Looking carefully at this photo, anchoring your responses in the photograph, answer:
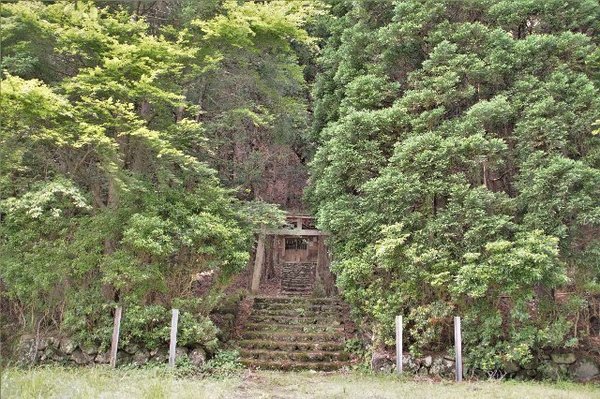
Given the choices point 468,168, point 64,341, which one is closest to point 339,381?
point 468,168

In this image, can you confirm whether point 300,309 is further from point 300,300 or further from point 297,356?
point 297,356

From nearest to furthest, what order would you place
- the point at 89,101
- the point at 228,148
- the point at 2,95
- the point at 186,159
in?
the point at 2,95, the point at 89,101, the point at 186,159, the point at 228,148

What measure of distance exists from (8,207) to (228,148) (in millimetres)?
6850

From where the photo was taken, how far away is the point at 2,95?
6082 mm

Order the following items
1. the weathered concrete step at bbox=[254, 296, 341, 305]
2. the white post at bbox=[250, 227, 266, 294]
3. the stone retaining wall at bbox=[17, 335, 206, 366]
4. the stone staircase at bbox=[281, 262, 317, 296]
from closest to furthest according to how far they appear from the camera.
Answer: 1. the stone retaining wall at bbox=[17, 335, 206, 366]
2. the weathered concrete step at bbox=[254, 296, 341, 305]
3. the white post at bbox=[250, 227, 266, 294]
4. the stone staircase at bbox=[281, 262, 317, 296]

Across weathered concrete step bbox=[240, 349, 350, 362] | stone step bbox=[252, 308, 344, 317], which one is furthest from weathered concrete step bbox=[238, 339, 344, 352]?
stone step bbox=[252, 308, 344, 317]

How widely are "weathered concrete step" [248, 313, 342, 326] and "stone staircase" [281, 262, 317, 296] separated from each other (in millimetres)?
3202

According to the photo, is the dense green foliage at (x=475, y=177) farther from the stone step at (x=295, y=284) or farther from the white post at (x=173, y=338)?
the stone step at (x=295, y=284)

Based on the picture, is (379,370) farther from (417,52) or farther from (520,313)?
(417,52)

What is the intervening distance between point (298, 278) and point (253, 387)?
10902mm

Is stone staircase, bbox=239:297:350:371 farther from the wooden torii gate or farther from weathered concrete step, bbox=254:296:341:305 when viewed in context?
the wooden torii gate

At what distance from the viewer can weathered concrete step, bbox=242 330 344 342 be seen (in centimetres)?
952

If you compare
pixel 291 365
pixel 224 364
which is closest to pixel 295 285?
pixel 291 365

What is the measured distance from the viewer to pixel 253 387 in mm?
6777
